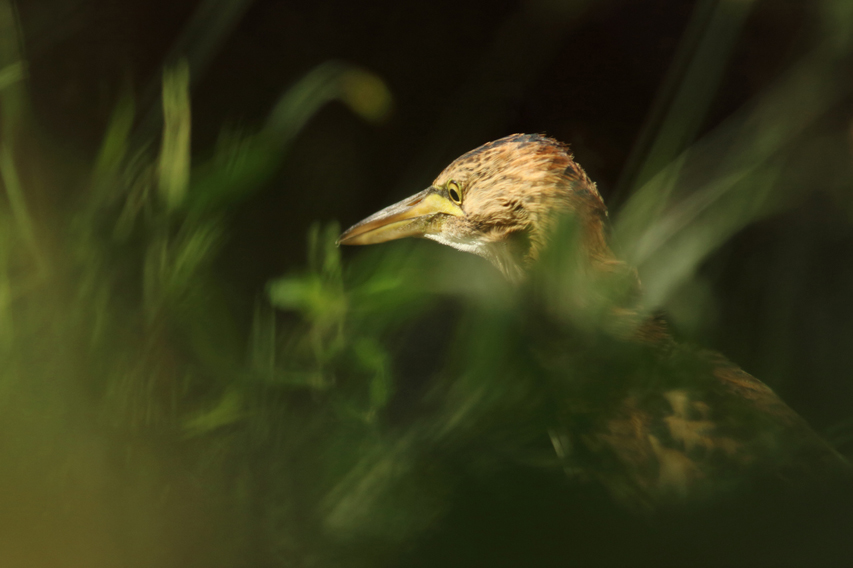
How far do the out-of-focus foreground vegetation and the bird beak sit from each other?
51 centimetres

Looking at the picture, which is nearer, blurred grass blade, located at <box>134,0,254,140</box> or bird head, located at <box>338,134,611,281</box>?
blurred grass blade, located at <box>134,0,254,140</box>

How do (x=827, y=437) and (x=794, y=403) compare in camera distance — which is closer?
(x=827, y=437)

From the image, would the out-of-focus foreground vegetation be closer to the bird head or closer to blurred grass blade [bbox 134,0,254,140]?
blurred grass blade [bbox 134,0,254,140]

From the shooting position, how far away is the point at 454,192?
1.15 meters

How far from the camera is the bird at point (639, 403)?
1.06 ft

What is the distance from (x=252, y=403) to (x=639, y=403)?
248 mm

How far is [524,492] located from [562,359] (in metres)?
0.08

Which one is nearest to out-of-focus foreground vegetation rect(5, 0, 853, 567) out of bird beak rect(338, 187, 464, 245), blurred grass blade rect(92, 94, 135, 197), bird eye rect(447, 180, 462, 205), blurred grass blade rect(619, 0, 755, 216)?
blurred grass blade rect(92, 94, 135, 197)

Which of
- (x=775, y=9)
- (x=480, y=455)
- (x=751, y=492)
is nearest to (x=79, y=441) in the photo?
(x=480, y=455)

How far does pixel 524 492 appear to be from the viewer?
288mm

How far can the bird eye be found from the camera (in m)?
1.15

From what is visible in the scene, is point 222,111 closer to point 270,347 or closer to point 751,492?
point 270,347

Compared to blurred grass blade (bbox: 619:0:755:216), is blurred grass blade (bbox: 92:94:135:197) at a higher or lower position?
lower

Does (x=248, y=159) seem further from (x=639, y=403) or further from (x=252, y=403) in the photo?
(x=639, y=403)
